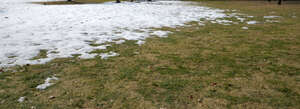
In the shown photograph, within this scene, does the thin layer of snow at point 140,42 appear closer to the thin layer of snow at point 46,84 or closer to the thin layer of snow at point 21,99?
the thin layer of snow at point 46,84

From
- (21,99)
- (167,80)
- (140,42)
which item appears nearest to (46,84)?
(21,99)

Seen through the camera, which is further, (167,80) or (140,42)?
(140,42)

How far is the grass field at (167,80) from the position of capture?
4.00 m

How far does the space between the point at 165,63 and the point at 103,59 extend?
7.21ft

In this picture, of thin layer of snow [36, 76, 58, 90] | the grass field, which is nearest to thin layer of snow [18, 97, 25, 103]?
the grass field

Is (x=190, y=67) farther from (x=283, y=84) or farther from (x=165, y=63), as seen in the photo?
(x=283, y=84)

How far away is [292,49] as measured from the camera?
307 inches

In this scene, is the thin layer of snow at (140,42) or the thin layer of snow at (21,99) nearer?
the thin layer of snow at (21,99)

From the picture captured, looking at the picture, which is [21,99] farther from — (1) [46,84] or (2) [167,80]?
(2) [167,80]

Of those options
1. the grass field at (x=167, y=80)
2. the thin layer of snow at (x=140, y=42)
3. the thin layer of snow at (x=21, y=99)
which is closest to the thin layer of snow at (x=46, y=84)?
the grass field at (x=167, y=80)

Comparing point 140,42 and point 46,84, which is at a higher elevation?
point 140,42

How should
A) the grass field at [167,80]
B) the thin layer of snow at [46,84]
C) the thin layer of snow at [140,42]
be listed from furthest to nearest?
the thin layer of snow at [140,42]
the thin layer of snow at [46,84]
the grass field at [167,80]

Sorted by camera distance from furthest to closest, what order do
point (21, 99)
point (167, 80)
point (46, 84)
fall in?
point (167, 80), point (46, 84), point (21, 99)

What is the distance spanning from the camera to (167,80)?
16.5 feet
